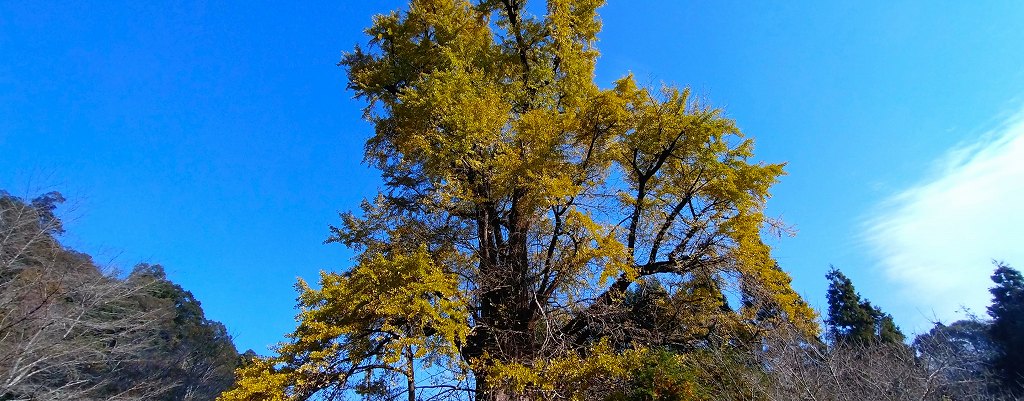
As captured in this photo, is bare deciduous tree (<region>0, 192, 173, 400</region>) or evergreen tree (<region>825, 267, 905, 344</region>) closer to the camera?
bare deciduous tree (<region>0, 192, 173, 400</region>)

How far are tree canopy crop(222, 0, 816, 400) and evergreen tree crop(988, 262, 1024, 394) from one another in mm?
17906

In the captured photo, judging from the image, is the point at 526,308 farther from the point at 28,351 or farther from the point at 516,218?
the point at 28,351

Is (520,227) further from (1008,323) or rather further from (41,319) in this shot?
(1008,323)

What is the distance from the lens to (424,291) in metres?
8.00

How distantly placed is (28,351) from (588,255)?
43.6ft

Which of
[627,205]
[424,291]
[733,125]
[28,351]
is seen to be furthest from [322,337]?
[28,351]

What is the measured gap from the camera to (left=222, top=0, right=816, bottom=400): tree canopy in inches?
315

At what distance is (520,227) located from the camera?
1069 cm

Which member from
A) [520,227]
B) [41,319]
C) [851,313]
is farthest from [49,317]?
[851,313]

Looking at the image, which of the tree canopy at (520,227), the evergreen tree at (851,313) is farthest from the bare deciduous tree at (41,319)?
the evergreen tree at (851,313)

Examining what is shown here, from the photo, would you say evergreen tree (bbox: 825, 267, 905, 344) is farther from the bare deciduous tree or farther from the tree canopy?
the bare deciduous tree

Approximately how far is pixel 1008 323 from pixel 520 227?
78.1ft

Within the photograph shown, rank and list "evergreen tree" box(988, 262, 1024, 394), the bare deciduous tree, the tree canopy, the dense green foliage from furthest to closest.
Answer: "evergreen tree" box(988, 262, 1024, 394) < the dense green foliage < the bare deciduous tree < the tree canopy

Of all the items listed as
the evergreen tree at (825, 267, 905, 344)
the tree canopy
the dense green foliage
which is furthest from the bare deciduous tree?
the evergreen tree at (825, 267, 905, 344)
